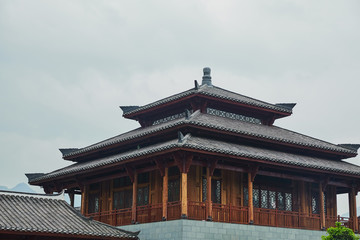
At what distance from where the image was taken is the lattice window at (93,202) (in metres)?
28.2


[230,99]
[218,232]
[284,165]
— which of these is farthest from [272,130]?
[218,232]

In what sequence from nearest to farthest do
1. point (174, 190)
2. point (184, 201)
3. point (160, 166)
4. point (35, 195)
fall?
point (184, 201) < point (160, 166) < point (35, 195) < point (174, 190)

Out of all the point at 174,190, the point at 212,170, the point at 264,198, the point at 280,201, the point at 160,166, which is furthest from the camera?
the point at 280,201

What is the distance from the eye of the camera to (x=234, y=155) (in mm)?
21594

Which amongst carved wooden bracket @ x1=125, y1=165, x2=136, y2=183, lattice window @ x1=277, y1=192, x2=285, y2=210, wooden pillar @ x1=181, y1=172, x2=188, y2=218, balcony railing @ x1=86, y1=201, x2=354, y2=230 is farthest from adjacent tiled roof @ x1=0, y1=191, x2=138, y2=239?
lattice window @ x1=277, y1=192, x2=285, y2=210

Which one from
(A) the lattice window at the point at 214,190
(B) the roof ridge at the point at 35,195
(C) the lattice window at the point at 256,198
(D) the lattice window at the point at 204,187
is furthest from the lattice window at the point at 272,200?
(B) the roof ridge at the point at 35,195

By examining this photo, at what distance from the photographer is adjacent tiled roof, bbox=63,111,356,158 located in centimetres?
2342

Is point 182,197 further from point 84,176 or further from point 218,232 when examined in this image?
point 84,176

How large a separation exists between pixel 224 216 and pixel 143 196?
4540mm

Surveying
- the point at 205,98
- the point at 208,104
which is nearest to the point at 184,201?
the point at 205,98

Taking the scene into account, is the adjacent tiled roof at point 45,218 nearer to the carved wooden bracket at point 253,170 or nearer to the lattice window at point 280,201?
the carved wooden bracket at point 253,170

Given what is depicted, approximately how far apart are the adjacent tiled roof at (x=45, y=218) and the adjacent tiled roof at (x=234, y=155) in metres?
2.95

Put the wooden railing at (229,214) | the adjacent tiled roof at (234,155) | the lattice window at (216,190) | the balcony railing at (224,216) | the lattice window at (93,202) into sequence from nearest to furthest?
the adjacent tiled roof at (234,155) → the balcony railing at (224,216) → the wooden railing at (229,214) → the lattice window at (216,190) → the lattice window at (93,202)

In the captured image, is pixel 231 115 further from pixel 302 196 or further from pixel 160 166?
pixel 160 166
